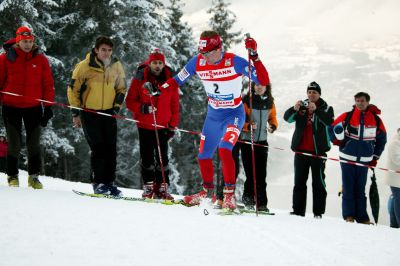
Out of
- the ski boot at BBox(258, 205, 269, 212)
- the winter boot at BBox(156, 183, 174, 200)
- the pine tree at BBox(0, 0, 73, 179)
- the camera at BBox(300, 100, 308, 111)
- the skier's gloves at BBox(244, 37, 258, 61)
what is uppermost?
the pine tree at BBox(0, 0, 73, 179)

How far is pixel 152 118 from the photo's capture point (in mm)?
6738

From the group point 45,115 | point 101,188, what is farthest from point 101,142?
point 45,115

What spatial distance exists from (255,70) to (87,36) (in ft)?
51.9

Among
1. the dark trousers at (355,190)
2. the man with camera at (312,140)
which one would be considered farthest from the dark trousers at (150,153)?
the dark trousers at (355,190)

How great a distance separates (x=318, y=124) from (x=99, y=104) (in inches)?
135

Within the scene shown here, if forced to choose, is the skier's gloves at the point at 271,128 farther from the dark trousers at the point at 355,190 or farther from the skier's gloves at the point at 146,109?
the skier's gloves at the point at 146,109

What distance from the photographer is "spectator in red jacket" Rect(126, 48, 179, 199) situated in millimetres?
6676

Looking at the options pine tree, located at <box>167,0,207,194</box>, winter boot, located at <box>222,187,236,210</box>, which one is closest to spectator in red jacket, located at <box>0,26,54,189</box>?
winter boot, located at <box>222,187,236,210</box>

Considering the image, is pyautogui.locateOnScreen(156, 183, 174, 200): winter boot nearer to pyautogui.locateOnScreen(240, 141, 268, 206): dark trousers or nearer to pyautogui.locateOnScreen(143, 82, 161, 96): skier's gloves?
Result: pyautogui.locateOnScreen(240, 141, 268, 206): dark trousers

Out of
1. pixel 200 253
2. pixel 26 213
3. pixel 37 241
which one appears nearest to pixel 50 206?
pixel 26 213

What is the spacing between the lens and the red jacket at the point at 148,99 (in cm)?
670

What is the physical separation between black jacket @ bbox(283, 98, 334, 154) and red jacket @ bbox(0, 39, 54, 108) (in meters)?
3.91

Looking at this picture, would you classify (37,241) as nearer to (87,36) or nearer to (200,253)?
(200,253)

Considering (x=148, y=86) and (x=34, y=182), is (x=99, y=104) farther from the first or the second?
(x=34, y=182)
